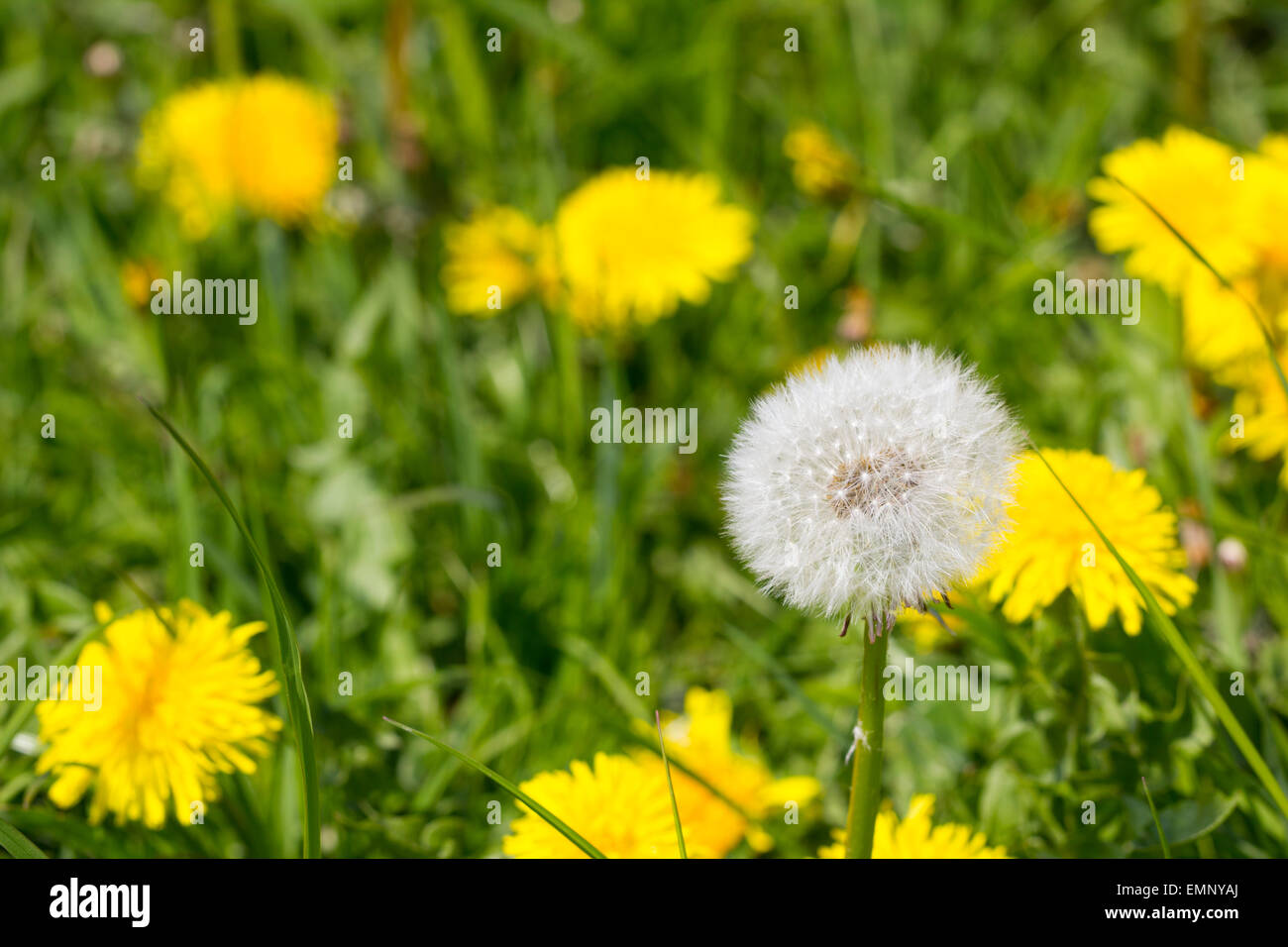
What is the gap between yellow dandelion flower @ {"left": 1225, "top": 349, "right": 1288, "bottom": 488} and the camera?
181 cm

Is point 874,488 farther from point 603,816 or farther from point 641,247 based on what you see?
point 641,247

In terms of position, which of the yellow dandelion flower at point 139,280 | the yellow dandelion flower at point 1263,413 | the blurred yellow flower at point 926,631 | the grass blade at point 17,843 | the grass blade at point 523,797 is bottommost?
the grass blade at point 17,843

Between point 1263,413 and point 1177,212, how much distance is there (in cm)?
45

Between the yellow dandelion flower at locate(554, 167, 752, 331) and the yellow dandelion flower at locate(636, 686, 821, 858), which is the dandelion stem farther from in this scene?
the yellow dandelion flower at locate(554, 167, 752, 331)

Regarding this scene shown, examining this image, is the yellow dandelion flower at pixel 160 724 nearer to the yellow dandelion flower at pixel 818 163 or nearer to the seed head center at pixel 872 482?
the seed head center at pixel 872 482

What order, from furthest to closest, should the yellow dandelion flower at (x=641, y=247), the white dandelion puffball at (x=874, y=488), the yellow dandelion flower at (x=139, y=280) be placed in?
1. the yellow dandelion flower at (x=641, y=247)
2. the yellow dandelion flower at (x=139, y=280)
3. the white dandelion puffball at (x=874, y=488)

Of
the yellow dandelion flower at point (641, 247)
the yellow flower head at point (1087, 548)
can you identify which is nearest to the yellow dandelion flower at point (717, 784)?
the yellow flower head at point (1087, 548)

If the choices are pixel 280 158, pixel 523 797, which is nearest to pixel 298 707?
pixel 523 797

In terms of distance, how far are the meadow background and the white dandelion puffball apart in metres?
0.40

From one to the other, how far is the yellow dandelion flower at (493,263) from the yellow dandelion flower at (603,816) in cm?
124

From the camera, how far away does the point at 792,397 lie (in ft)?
4.00

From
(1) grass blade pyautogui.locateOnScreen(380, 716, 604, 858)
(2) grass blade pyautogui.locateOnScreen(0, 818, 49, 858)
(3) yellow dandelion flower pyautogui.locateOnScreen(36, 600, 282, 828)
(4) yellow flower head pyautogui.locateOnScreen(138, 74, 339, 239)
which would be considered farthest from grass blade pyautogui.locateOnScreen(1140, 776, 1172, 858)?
(4) yellow flower head pyautogui.locateOnScreen(138, 74, 339, 239)

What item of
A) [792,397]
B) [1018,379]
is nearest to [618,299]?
[1018,379]

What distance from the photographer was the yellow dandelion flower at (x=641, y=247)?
234cm
